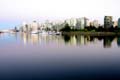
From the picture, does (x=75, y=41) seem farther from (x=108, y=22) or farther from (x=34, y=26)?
(x=34, y=26)

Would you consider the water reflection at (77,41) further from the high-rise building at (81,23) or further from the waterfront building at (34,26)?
the waterfront building at (34,26)

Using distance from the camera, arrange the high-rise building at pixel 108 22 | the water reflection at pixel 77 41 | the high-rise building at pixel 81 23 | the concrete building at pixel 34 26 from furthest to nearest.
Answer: the concrete building at pixel 34 26 → the high-rise building at pixel 81 23 → the high-rise building at pixel 108 22 → the water reflection at pixel 77 41

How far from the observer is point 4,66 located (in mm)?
10492

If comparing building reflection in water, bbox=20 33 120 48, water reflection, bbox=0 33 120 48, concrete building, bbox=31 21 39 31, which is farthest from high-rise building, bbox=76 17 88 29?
building reflection in water, bbox=20 33 120 48

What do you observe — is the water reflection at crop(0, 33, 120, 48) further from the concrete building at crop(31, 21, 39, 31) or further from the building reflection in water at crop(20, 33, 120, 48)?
the concrete building at crop(31, 21, 39, 31)

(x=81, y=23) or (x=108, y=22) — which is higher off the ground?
(x=108, y=22)

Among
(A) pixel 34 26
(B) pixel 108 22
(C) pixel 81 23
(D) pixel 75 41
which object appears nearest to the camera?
(D) pixel 75 41

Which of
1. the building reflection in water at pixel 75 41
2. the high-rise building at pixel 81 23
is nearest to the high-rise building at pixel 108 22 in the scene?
the high-rise building at pixel 81 23

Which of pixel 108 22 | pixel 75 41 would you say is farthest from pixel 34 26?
pixel 75 41

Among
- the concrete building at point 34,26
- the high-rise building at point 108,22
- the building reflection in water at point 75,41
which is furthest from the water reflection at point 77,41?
the concrete building at point 34,26

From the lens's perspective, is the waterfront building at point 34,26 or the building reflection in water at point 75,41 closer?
the building reflection in water at point 75,41

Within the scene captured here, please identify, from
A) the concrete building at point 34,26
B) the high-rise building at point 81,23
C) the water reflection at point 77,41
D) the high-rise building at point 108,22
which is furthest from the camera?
the concrete building at point 34,26

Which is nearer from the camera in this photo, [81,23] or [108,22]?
[108,22]

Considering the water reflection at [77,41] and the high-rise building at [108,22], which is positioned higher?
the high-rise building at [108,22]
